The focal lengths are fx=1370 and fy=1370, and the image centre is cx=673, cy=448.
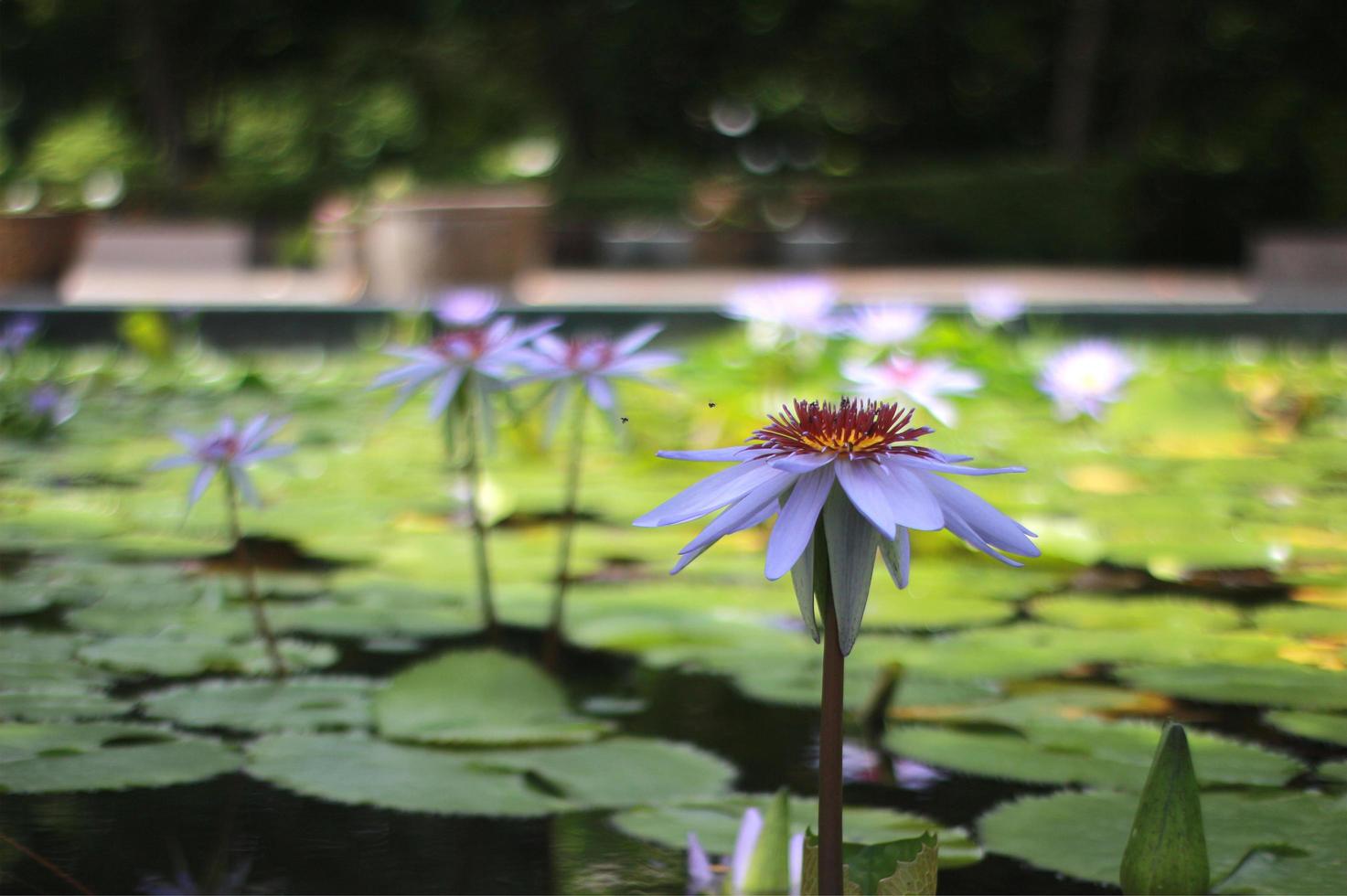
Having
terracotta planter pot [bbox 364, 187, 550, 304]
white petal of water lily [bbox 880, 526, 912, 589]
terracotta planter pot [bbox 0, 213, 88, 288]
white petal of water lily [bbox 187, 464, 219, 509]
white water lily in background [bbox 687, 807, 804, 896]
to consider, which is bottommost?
white water lily in background [bbox 687, 807, 804, 896]

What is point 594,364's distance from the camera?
3.77ft

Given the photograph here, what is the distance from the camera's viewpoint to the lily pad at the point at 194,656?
4.08 feet

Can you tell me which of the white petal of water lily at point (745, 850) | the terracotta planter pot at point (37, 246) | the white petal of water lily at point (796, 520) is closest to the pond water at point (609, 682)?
the white petal of water lily at point (745, 850)

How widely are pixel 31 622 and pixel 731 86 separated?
13245 mm

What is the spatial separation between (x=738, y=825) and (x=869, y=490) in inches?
15.4

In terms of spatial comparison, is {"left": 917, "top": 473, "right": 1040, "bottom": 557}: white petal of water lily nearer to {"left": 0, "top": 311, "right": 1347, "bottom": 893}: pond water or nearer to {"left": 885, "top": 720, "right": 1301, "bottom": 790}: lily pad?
{"left": 0, "top": 311, "right": 1347, "bottom": 893}: pond water

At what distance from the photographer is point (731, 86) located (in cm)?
1401

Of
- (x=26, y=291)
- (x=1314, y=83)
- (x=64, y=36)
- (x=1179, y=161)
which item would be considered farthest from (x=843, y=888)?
(x=64, y=36)

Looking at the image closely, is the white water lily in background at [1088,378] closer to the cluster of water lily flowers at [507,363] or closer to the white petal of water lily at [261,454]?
the cluster of water lily flowers at [507,363]

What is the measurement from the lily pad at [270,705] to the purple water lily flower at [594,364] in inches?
12.3

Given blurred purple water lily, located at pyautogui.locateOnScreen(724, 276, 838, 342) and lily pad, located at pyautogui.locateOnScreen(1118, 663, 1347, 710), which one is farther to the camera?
blurred purple water lily, located at pyautogui.locateOnScreen(724, 276, 838, 342)

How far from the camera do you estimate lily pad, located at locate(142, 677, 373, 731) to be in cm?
110

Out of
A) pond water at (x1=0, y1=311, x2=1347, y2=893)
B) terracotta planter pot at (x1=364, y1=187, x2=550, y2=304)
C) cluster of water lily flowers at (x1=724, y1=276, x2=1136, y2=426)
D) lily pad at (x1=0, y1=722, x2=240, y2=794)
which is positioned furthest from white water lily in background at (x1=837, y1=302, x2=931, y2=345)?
terracotta planter pot at (x1=364, y1=187, x2=550, y2=304)

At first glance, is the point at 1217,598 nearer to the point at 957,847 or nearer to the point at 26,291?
the point at 957,847
